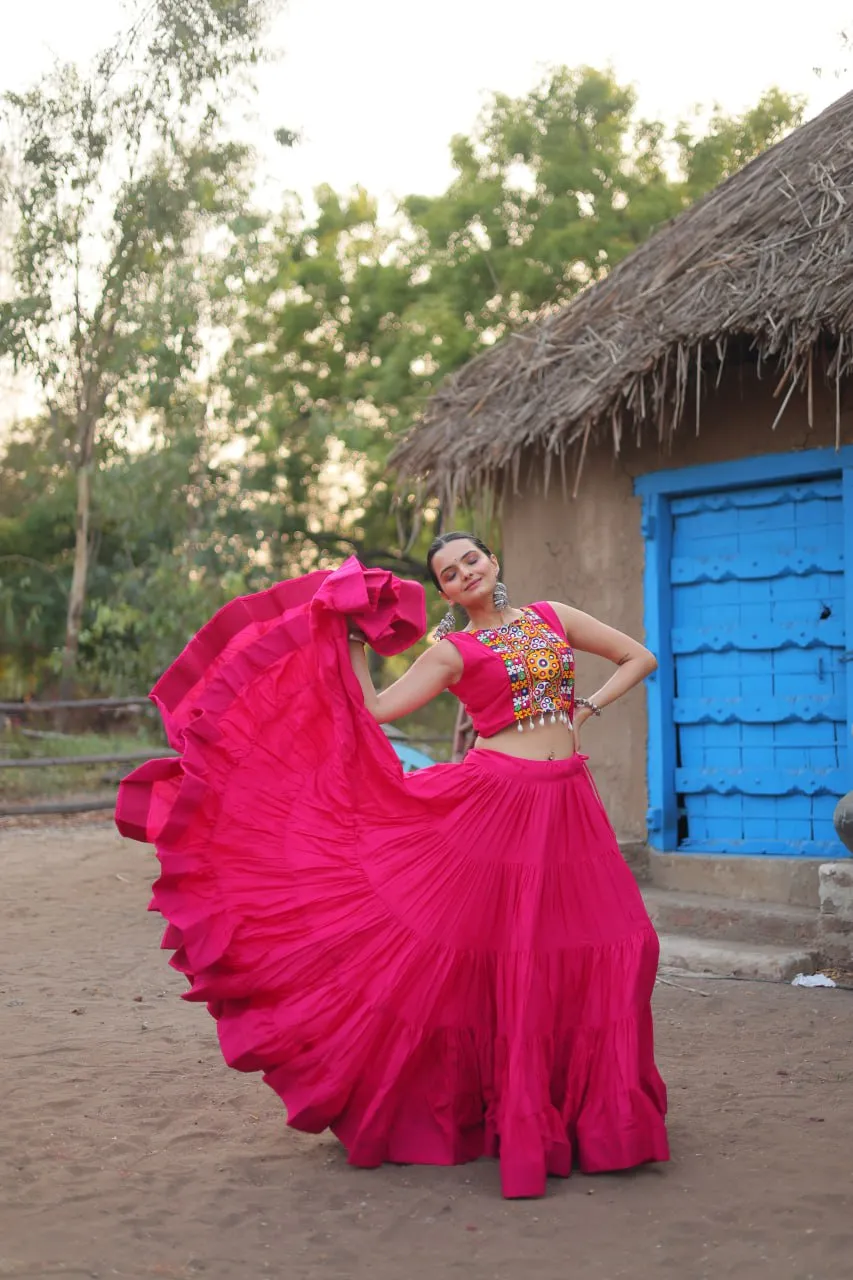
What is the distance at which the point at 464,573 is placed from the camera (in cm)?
361

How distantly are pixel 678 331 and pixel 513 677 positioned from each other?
3.20 m

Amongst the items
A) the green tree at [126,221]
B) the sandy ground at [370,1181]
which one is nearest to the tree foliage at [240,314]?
the green tree at [126,221]

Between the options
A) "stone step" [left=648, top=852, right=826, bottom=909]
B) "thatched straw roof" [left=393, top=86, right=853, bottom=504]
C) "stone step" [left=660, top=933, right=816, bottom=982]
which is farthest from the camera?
"stone step" [left=648, top=852, right=826, bottom=909]

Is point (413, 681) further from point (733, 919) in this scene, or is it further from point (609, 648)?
point (733, 919)

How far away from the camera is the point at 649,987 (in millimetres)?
3422

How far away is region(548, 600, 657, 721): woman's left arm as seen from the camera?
145 inches

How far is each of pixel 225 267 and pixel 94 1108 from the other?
→ 15.3 meters

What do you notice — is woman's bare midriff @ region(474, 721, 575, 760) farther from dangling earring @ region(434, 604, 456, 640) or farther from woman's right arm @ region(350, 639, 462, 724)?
dangling earring @ region(434, 604, 456, 640)

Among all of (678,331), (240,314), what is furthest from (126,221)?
(678,331)

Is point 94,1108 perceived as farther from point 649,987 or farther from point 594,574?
point 594,574

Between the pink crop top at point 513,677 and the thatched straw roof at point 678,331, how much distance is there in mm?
2723

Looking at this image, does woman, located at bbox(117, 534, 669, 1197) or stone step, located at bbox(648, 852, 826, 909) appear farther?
stone step, located at bbox(648, 852, 826, 909)

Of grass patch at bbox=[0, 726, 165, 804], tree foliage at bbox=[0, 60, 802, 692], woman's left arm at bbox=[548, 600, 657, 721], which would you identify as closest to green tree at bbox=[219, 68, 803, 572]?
tree foliage at bbox=[0, 60, 802, 692]

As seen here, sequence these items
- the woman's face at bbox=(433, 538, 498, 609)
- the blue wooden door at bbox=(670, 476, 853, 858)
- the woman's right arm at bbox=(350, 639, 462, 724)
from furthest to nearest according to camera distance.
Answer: the blue wooden door at bbox=(670, 476, 853, 858), the woman's face at bbox=(433, 538, 498, 609), the woman's right arm at bbox=(350, 639, 462, 724)
